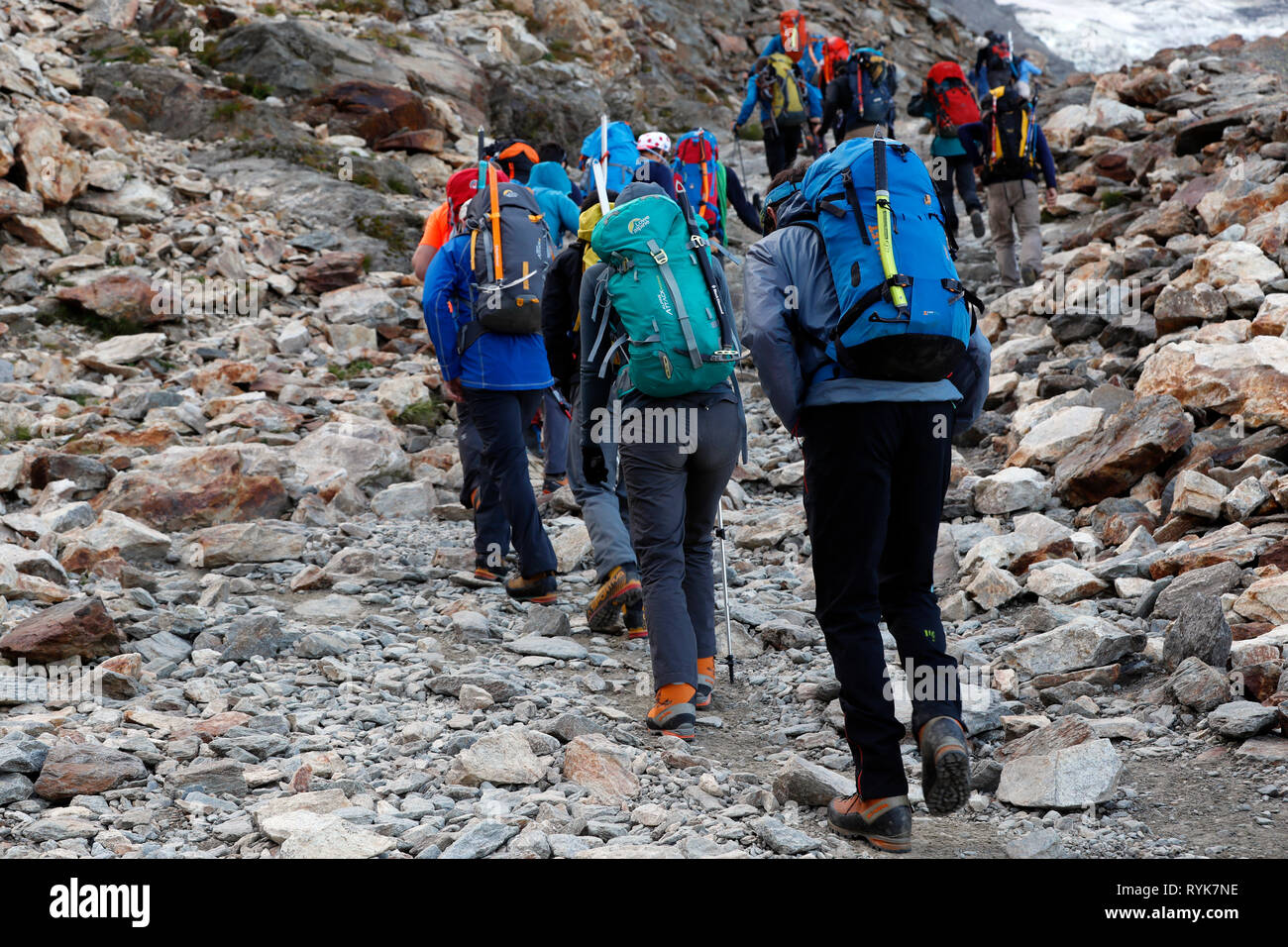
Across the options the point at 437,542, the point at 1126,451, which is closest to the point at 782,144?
the point at 1126,451

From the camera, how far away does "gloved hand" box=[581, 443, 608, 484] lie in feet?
20.6

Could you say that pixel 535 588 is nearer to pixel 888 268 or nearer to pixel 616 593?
pixel 616 593

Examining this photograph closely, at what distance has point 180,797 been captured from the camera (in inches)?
186

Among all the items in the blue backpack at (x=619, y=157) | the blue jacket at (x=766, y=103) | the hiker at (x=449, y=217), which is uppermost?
the blue jacket at (x=766, y=103)

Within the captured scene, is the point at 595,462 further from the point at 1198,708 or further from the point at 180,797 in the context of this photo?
the point at 1198,708

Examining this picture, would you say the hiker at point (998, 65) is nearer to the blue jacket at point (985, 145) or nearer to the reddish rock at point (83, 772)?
the blue jacket at point (985, 145)

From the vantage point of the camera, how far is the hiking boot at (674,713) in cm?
555

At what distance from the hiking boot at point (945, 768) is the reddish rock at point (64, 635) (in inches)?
187

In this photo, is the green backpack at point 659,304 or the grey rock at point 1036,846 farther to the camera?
the green backpack at point 659,304

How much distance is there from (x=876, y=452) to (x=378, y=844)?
93.9 inches

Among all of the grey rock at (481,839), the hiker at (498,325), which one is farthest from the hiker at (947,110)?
the grey rock at (481,839)

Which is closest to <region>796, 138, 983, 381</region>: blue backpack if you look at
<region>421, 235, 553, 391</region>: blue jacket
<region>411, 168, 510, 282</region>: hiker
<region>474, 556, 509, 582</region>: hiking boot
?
<region>421, 235, 553, 391</region>: blue jacket

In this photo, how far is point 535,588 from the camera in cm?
807

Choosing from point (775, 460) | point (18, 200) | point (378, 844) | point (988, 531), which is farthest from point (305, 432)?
point (378, 844)
